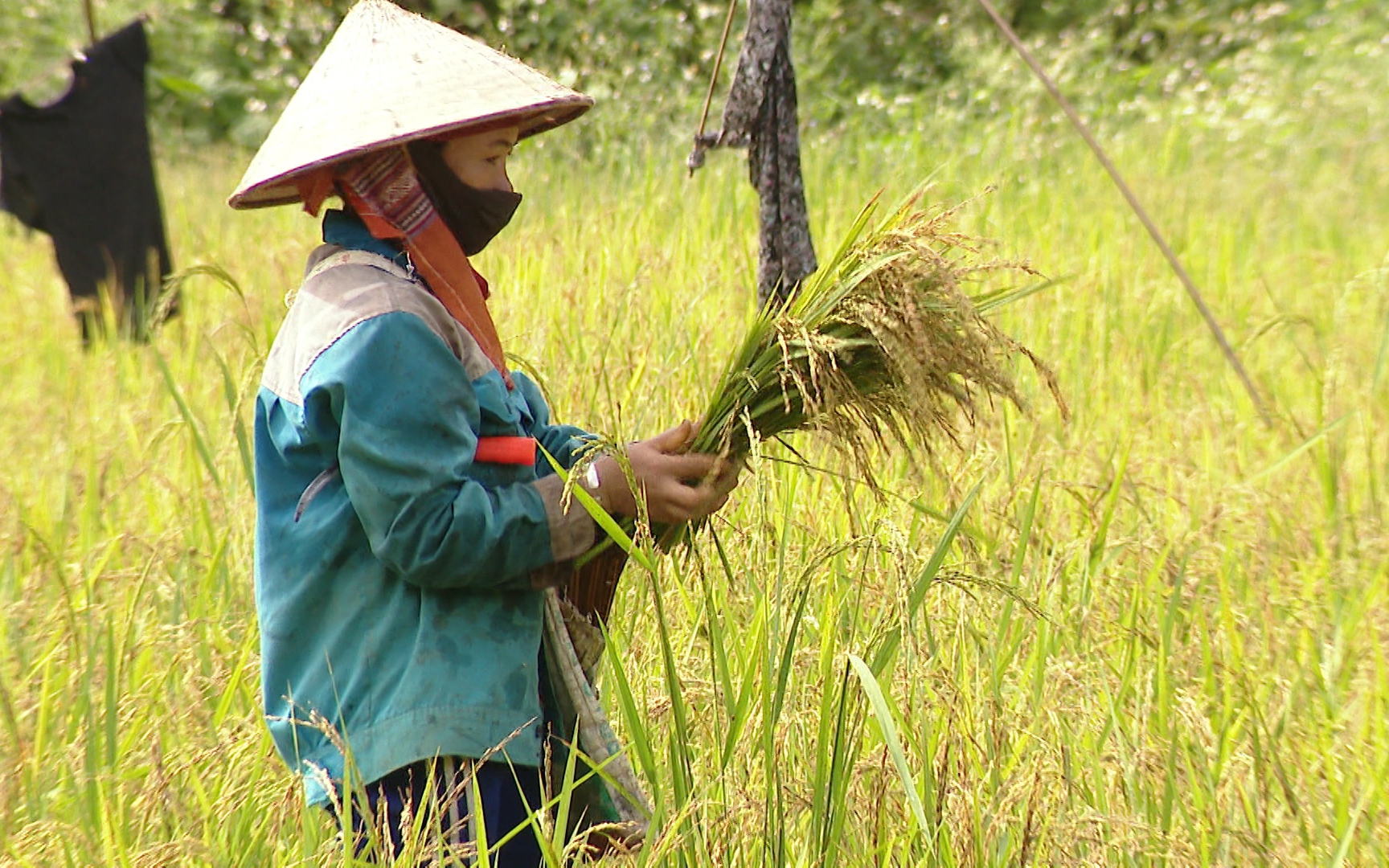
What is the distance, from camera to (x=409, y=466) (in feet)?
5.16

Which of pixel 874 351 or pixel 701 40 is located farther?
pixel 701 40

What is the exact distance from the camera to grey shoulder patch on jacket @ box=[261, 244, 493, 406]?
162 cm

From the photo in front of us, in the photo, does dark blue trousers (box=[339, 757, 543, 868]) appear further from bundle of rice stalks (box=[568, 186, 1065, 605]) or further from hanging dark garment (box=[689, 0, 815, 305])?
hanging dark garment (box=[689, 0, 815, 305])

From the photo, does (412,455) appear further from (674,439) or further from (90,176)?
(90,176)

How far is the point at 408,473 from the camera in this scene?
61.9 inches

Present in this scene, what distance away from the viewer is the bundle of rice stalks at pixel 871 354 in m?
1.61

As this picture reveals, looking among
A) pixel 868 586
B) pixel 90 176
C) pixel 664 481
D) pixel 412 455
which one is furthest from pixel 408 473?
pixel 90 176

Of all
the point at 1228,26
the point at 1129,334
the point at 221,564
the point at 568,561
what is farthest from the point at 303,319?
the point at 1228,26

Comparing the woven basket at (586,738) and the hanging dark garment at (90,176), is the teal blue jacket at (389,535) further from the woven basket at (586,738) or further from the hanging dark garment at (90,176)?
the hanging dark garment at (90,176)

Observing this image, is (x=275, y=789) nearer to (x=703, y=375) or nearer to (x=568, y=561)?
(x=568, y=561)

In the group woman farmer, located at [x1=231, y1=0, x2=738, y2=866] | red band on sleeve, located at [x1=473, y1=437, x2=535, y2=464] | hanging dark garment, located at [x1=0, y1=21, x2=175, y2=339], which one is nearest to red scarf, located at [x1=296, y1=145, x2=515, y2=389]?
woman farmer, located at [x1=231, y1=0, x2=738, y2=866]

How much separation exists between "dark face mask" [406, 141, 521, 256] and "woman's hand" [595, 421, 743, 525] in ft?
1.02

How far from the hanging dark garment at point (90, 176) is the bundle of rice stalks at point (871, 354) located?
4425 mm

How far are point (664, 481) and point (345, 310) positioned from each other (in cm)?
40
